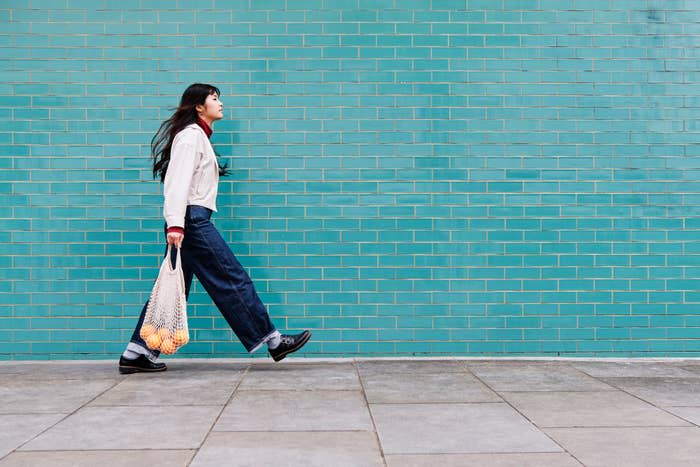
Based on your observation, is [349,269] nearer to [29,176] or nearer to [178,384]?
[178,384]

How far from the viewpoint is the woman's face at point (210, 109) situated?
5.40m

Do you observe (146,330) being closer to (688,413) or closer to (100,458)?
(100,458)

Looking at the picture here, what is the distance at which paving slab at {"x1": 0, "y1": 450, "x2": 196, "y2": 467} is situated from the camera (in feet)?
10.3

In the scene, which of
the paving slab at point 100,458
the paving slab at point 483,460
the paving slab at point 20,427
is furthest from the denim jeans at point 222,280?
the paving slab at point 483,460

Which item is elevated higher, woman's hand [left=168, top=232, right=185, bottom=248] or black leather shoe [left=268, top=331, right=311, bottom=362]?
woman's hand [left=168, top=232, right=185, bottom=248]

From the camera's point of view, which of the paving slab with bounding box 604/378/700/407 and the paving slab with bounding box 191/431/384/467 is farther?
the paving slab with bounding box 604/378/700/407

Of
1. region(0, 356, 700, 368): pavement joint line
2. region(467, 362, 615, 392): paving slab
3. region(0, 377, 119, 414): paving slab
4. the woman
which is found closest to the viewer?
region(0, 377, 119, 414): paving slab

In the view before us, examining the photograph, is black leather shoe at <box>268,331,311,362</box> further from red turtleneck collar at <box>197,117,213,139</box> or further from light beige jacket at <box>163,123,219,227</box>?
red turtleneck collar at <box>197,117,213,139</box>

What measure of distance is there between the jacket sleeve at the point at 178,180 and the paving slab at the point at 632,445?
282 cm

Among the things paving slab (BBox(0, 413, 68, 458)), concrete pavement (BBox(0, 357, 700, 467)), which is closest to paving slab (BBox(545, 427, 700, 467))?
concrete pavement (BBox(0, 357, 700, 467))

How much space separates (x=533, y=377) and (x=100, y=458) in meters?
3.02

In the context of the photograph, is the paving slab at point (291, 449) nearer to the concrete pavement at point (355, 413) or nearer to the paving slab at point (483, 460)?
the concrete pavement at point (355, 413)

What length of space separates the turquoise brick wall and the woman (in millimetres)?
456

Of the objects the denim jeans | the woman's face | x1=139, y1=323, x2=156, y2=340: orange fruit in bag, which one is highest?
the woman's face
